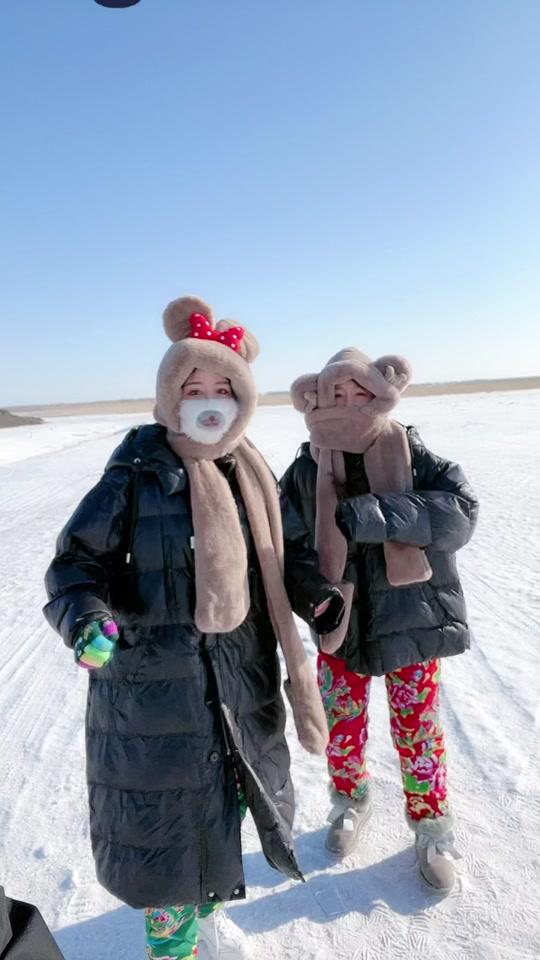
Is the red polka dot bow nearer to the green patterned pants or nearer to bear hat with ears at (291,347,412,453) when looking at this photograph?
bear hat with ears at (291,347,412,453)

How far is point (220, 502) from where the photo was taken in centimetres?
190

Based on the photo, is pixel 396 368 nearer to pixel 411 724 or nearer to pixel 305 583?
pixel 305 583

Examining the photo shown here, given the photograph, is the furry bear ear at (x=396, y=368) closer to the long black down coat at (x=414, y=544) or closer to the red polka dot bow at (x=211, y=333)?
the long black down coat at (x=414, y=544)

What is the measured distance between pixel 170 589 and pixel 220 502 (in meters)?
0.27

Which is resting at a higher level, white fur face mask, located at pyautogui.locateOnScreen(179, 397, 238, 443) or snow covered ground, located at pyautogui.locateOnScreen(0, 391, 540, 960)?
white fur face mask, located at pyautogui.locateOnScreen(179, 397, 238, 443)

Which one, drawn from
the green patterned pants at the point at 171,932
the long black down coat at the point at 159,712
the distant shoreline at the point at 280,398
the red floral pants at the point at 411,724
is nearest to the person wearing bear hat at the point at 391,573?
the red floral pants at the point at 411,724

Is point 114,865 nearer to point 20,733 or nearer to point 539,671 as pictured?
point 20,733

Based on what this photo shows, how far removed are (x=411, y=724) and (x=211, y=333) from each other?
5.14 ft

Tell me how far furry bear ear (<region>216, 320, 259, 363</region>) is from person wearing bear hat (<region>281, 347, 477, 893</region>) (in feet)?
1.55

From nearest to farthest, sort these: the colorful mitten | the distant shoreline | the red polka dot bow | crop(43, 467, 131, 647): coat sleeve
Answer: the colorful mitten → crop(43, 467, 131, 647): coat sleeve → the red polka dot bow → the distant shoreline

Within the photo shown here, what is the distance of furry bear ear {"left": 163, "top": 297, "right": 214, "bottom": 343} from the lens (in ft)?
6.62

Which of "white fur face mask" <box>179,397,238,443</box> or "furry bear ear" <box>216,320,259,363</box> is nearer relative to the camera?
"white fur face mask" <box>179,397,238,443</box>

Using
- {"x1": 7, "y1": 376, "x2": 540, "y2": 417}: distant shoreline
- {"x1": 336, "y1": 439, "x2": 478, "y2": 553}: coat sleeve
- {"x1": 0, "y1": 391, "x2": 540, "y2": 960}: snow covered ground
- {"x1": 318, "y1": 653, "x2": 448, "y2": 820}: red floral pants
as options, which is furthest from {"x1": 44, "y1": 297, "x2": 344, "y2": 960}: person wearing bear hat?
{"x1": 7, "y1": 376, "x2": 540, "y2": 417}: distant shoreline

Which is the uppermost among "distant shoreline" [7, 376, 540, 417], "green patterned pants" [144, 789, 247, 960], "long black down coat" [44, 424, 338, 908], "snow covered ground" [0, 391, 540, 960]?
"long black down coat" [44, 424, 338, 908]
